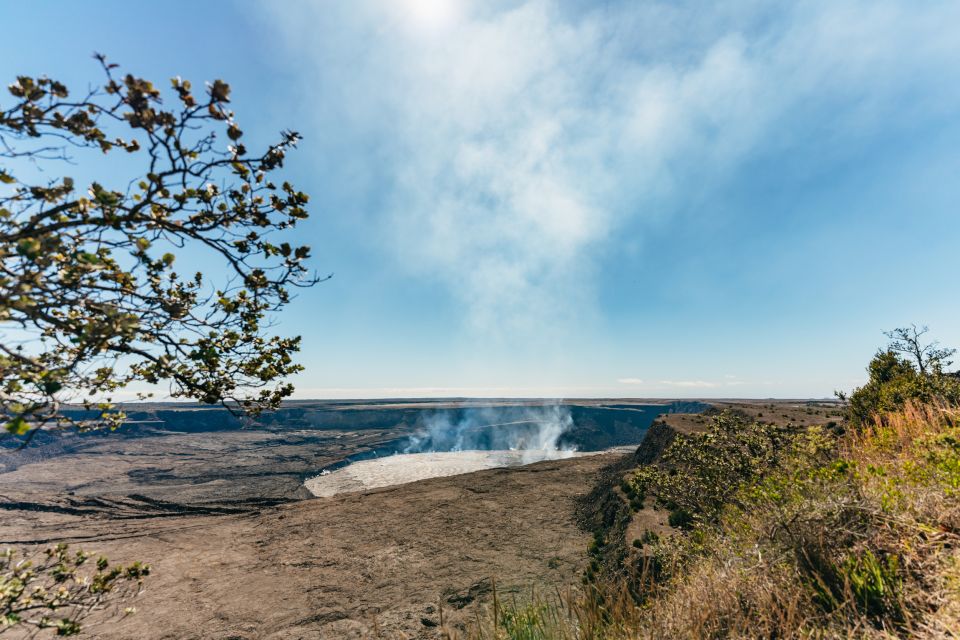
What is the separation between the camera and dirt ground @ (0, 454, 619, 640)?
1181 centimetres

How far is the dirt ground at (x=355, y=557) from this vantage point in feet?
38.8

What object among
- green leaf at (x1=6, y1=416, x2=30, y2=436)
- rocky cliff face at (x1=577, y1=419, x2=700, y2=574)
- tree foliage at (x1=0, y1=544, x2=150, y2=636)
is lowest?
rocky cliff face at (x1=577, y1=419, x2=700, y2=574)

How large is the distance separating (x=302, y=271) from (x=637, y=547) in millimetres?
12924

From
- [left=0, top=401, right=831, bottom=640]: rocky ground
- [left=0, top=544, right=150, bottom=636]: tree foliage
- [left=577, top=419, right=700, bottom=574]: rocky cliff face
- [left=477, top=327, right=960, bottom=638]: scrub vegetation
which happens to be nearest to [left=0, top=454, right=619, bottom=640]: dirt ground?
[left=0, top=401, right=831, bottom=640]: rocky ground

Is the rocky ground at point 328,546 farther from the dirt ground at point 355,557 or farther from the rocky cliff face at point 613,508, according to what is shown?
the rocky cliff face at point 613,508

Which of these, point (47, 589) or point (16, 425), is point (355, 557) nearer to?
point (47, 589)

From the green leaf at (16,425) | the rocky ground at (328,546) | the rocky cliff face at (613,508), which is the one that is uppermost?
the green leaf at (16,425)

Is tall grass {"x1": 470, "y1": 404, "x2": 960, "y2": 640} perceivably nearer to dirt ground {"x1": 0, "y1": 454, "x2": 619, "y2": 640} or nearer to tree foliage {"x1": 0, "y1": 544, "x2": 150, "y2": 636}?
tree foliage {"x1": 0, "y1": 544, "x2": 150, "y2": 636}

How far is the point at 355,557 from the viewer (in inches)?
618

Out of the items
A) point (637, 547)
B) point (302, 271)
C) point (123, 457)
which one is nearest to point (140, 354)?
point (302, 271)

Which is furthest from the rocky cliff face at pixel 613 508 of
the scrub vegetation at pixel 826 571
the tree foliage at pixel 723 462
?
the scrub vegetation at pixel 826 571

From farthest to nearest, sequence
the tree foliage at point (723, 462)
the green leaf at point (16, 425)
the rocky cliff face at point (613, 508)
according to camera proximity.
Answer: the rocky cliff face at point (613, 508), the tree foliage at point (723, 462), the green leaf at point (16, 425)

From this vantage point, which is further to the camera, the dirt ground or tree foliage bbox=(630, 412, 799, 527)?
the dirt ground

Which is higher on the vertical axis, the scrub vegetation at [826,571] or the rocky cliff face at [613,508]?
the scrub vegetation at [826,571]
